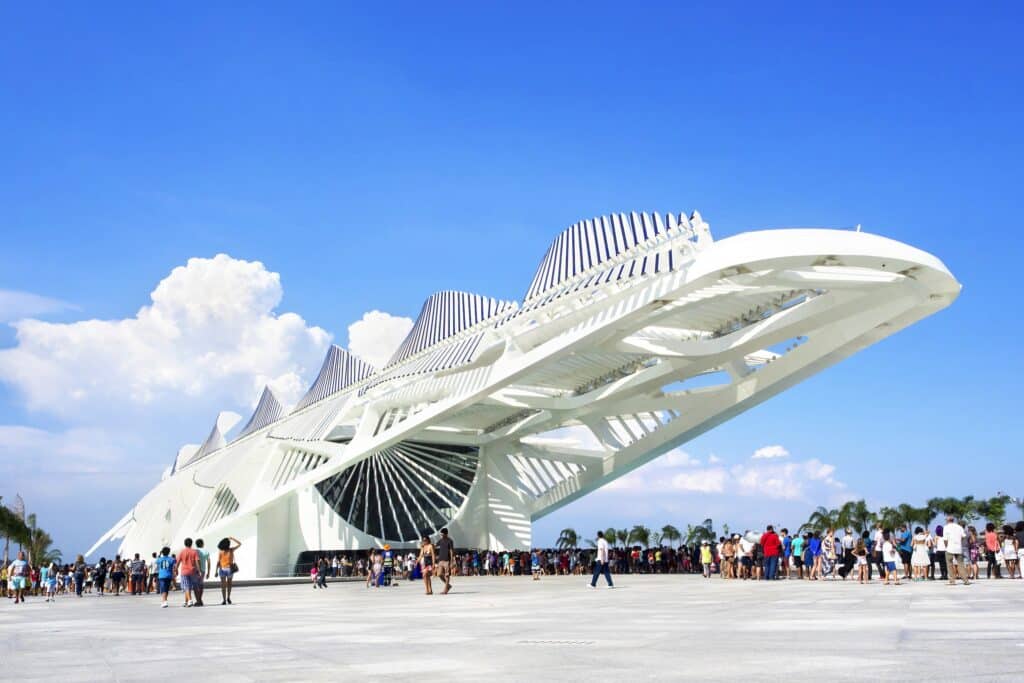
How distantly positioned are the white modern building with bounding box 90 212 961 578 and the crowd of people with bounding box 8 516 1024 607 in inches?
96.6

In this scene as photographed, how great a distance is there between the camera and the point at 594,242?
28.7 metres

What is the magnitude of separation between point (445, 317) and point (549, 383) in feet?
14.5

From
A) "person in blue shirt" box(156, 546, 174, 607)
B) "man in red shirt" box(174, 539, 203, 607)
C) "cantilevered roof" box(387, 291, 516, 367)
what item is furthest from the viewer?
"cantilevered roof" box(387, 291, 516, 367)

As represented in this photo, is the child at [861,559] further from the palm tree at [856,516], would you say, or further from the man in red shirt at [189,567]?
the palm tree at [856,516]

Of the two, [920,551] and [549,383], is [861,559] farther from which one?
[549,383]

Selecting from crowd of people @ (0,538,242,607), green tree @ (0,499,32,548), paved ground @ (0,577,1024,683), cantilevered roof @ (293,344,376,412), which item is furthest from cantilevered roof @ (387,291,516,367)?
green tree @ (0,499,32,548)

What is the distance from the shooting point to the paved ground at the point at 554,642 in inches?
270

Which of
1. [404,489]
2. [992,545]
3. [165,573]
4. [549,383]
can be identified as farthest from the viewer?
[404,489]

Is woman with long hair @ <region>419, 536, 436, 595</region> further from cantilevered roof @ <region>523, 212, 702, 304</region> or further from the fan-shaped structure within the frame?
the fan-shaped structure

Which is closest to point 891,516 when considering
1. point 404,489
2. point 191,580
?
point 404,489

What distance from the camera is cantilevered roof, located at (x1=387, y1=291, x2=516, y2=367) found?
34219 millimetres

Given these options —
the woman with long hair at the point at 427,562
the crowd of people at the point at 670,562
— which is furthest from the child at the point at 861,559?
the woman with long hair at the point at 427,562

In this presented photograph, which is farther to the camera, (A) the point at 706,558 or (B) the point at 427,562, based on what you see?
(A) the point at 706,558

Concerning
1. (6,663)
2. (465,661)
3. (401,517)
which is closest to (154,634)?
(6,663)
